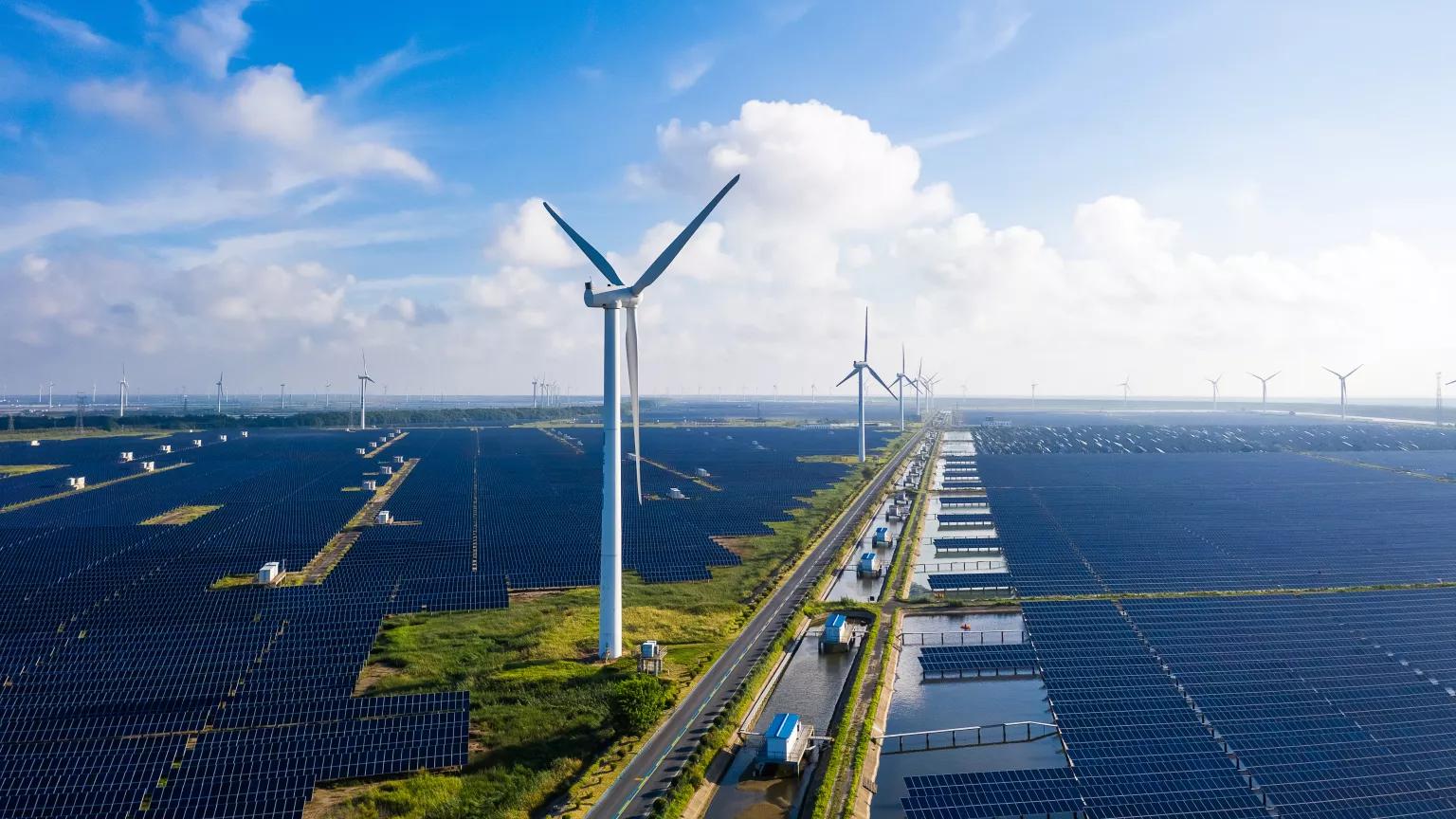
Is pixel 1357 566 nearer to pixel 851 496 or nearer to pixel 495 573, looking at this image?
pixel 851 496

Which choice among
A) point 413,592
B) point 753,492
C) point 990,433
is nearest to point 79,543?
point 413,592

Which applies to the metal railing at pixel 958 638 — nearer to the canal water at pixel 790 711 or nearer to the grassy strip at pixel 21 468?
the canal water at pixel 790 711

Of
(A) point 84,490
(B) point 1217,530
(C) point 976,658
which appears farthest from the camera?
(A) point 84,490

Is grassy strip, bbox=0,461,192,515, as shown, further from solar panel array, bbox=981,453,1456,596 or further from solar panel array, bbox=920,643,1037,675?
solar panel array, bbox=981,453,1456,596

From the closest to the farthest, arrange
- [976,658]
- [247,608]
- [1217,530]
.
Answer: [976,658] → [247,608] → [1217,530]

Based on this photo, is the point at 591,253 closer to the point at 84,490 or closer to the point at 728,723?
the point at 728,723

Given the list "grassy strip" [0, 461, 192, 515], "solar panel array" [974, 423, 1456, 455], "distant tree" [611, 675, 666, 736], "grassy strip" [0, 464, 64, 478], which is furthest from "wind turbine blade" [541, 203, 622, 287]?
"solar panel array" [974, 423, 1456, 455]

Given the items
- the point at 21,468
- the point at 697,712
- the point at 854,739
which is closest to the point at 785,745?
the point at 854,739

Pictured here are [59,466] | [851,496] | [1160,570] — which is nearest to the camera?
[1160,570]
